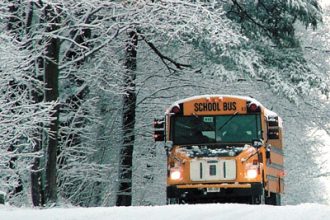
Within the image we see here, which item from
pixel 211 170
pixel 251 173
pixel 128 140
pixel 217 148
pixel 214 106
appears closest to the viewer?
pixel 251 173

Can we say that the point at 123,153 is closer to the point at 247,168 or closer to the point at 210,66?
the point at 210,66

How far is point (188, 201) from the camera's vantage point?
774 inches

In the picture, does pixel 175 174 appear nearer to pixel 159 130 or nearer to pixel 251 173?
pixel 159 130

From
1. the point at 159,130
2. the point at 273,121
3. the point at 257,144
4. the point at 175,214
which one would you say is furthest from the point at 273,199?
the point at 175,214

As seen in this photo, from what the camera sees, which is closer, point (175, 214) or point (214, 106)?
point (175, 214)

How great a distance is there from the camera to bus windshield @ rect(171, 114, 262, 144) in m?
19.4

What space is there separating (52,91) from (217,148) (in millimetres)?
3781

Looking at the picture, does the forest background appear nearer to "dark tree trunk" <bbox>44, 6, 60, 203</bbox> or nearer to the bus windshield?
"dark tree trunk" <bbox>44, 6, 60, 203</bbox>

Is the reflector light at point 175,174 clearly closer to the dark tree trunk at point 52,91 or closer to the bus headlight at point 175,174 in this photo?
the bus headlight at point 175,174

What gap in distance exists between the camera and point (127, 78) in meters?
24.9

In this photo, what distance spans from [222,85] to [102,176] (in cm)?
531

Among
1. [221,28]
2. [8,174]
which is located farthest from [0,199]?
[221,28]

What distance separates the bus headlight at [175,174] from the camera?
769 inches

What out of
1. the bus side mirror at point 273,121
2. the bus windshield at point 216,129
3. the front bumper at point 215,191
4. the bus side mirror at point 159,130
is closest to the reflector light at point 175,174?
the front bumper at point 215,191
